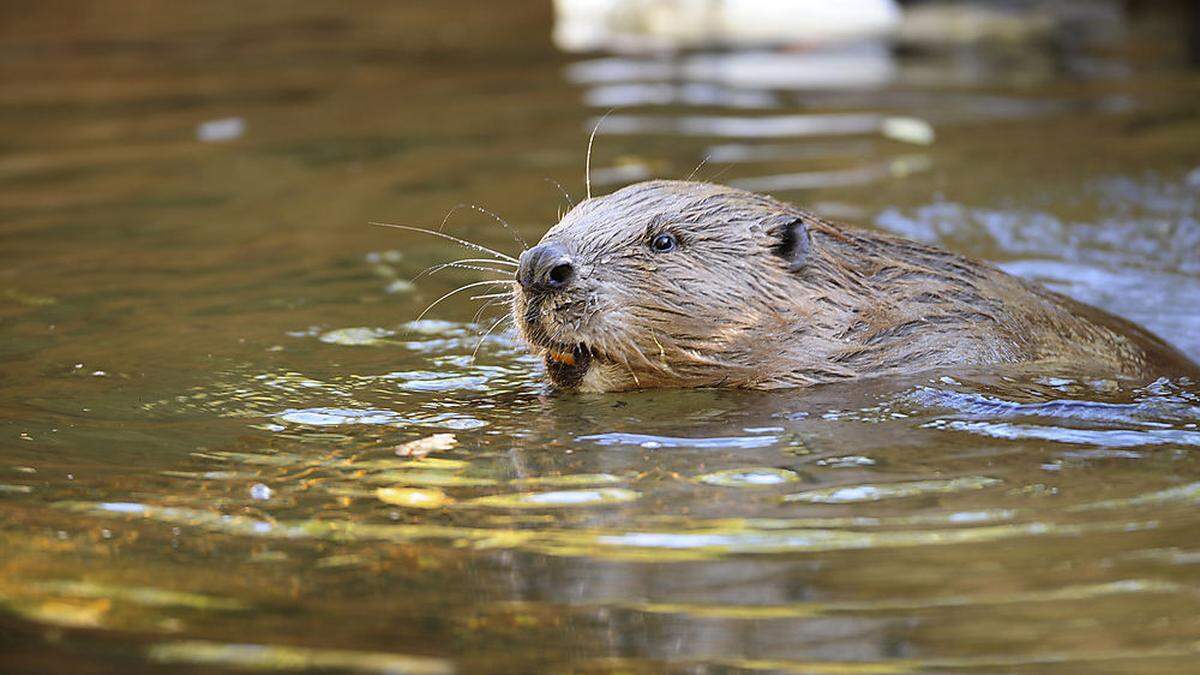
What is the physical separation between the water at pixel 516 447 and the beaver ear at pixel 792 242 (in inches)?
15.8

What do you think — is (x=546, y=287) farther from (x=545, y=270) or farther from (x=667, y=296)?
(x=667, y=296)

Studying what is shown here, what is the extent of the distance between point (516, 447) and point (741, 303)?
83 centimetres

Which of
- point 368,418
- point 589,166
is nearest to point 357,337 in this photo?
point 368,418

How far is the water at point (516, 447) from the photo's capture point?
308 centimetres

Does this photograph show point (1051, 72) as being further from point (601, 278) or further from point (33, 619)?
point (33, 619)

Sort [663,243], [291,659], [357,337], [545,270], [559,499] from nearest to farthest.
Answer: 1. [291,659]
2. [559,499]
3. [545,270]
4. [663,243]
5. [357,337]

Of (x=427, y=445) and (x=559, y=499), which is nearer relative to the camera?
(x=559, y=499)

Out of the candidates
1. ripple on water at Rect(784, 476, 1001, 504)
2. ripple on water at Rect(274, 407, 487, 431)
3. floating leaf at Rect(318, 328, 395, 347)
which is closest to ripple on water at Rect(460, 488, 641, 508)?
ripple on water at Rect(784, 476, 1001, 504)

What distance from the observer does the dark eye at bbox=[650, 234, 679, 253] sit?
4827 millimetres

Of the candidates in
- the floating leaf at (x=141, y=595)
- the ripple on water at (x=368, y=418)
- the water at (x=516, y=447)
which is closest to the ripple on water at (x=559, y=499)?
the water at (x=516, y=447)

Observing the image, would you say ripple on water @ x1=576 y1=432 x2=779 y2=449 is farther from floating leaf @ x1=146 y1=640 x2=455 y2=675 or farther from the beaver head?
floating leaf @ x1=146 y1=640 x2=455 y2=675

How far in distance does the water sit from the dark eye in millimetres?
432

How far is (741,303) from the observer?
15.7 ft

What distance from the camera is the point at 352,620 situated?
3076 mm
